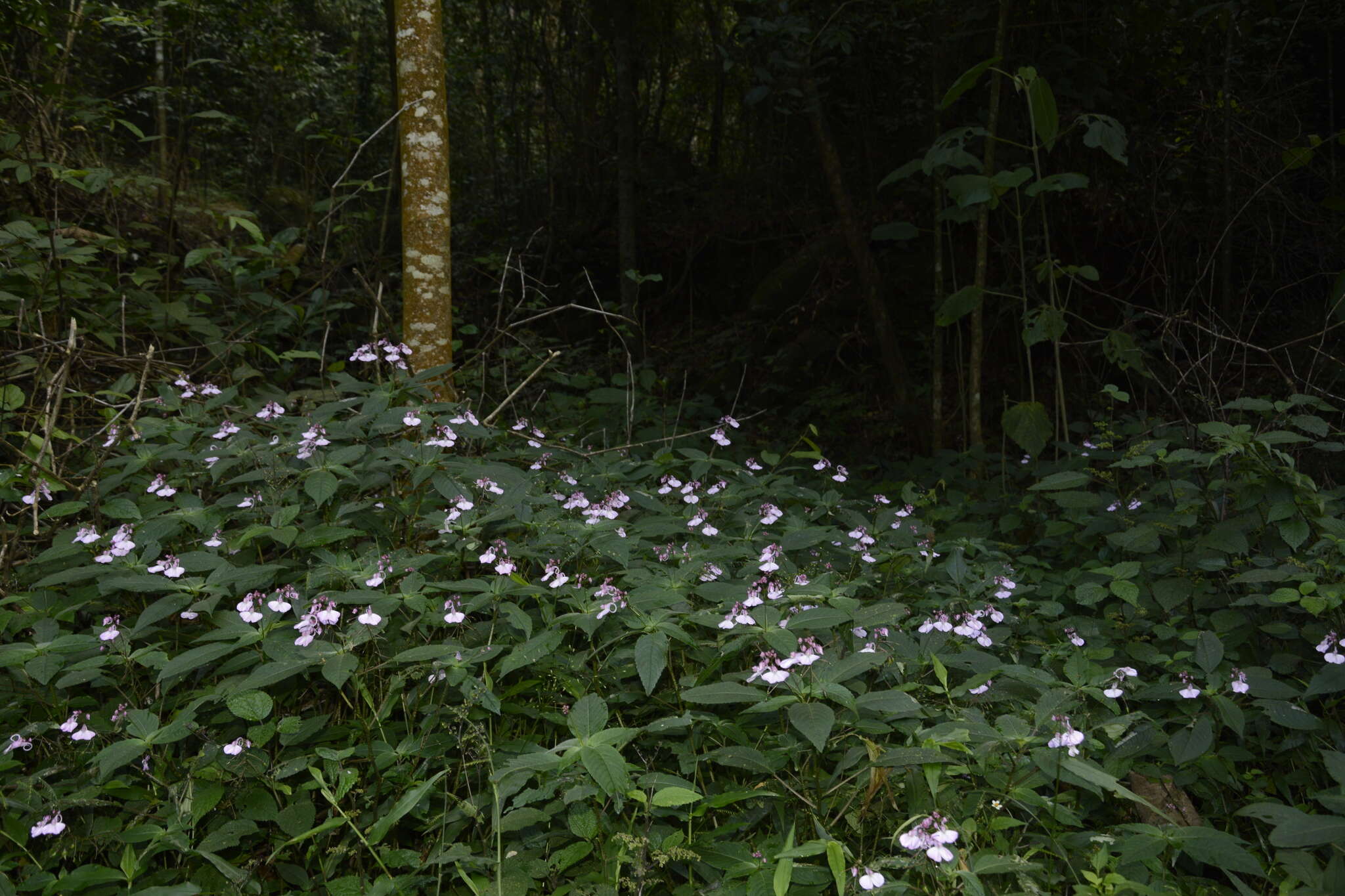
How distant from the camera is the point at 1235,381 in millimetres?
5566

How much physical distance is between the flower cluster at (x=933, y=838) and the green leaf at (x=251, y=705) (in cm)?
141

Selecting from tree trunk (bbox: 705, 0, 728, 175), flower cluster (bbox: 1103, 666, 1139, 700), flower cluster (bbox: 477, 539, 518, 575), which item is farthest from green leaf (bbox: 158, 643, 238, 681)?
tree trunk (bbox: 705, 0, 728, 175)

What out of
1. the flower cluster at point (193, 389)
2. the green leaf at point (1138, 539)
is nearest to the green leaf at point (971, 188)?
the green leaf at point (1138, 539)

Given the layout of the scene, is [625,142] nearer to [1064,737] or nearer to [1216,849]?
[1064,737]

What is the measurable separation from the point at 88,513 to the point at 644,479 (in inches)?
83.4

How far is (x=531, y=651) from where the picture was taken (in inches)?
80.5

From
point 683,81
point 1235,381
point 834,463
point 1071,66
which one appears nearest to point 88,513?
point 834,463

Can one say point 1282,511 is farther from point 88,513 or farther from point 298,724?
point 88,513

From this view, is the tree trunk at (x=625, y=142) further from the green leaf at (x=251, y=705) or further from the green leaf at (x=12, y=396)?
the green leaf at (x=251, y=705)

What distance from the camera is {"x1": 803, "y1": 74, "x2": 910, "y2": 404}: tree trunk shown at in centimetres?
564

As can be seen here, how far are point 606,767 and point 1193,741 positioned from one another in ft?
4.67

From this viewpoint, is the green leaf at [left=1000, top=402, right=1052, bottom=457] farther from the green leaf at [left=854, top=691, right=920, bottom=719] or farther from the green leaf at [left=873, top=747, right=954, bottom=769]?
the green leaf at [left=873, top=747, right=954, bottom=769]

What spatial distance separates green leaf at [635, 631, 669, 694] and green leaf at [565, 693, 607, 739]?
110 millimetres

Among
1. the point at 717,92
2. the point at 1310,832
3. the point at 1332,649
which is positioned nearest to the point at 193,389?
the point at 1310,832
